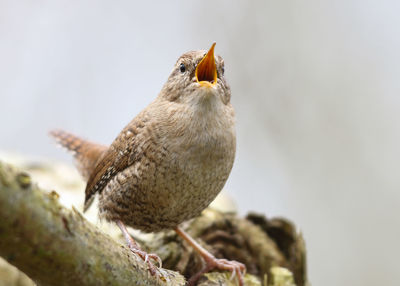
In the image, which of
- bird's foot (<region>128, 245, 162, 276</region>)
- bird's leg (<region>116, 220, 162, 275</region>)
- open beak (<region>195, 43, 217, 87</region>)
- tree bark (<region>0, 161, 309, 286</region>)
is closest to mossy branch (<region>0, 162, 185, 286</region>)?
tree bark (<region>0, 161, 309, 286</region>)

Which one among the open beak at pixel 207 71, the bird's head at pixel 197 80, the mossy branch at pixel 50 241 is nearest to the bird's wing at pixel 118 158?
the bird's head at pixel 197 80

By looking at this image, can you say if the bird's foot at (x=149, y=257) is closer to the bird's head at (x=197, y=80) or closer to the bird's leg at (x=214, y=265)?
the bird's leg at (x=214, y=265)

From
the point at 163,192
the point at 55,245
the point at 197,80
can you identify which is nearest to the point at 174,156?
the point at 163,192

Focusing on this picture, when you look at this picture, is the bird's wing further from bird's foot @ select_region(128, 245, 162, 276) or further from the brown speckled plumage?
bird's foot @ select_region(128, 245, 162, 276)

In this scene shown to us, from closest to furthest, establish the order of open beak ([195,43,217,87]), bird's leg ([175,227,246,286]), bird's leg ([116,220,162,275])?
bird's leg ([116,220,162,275]) → open beak ([195,43,217,87]) → bird's leg ([175,227,246,286])

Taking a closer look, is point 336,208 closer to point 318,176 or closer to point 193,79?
point 318,176

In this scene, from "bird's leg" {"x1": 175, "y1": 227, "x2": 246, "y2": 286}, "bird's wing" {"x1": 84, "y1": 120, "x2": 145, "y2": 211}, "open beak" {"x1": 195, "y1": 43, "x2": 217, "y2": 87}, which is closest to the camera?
"open beak" {"x1": 195, "y1": 43, "x2": 217, "y2": 87}

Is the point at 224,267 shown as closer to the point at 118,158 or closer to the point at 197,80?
the point at 118,158

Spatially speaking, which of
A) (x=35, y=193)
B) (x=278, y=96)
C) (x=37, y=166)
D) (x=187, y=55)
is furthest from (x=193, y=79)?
(x=278, y=96)
